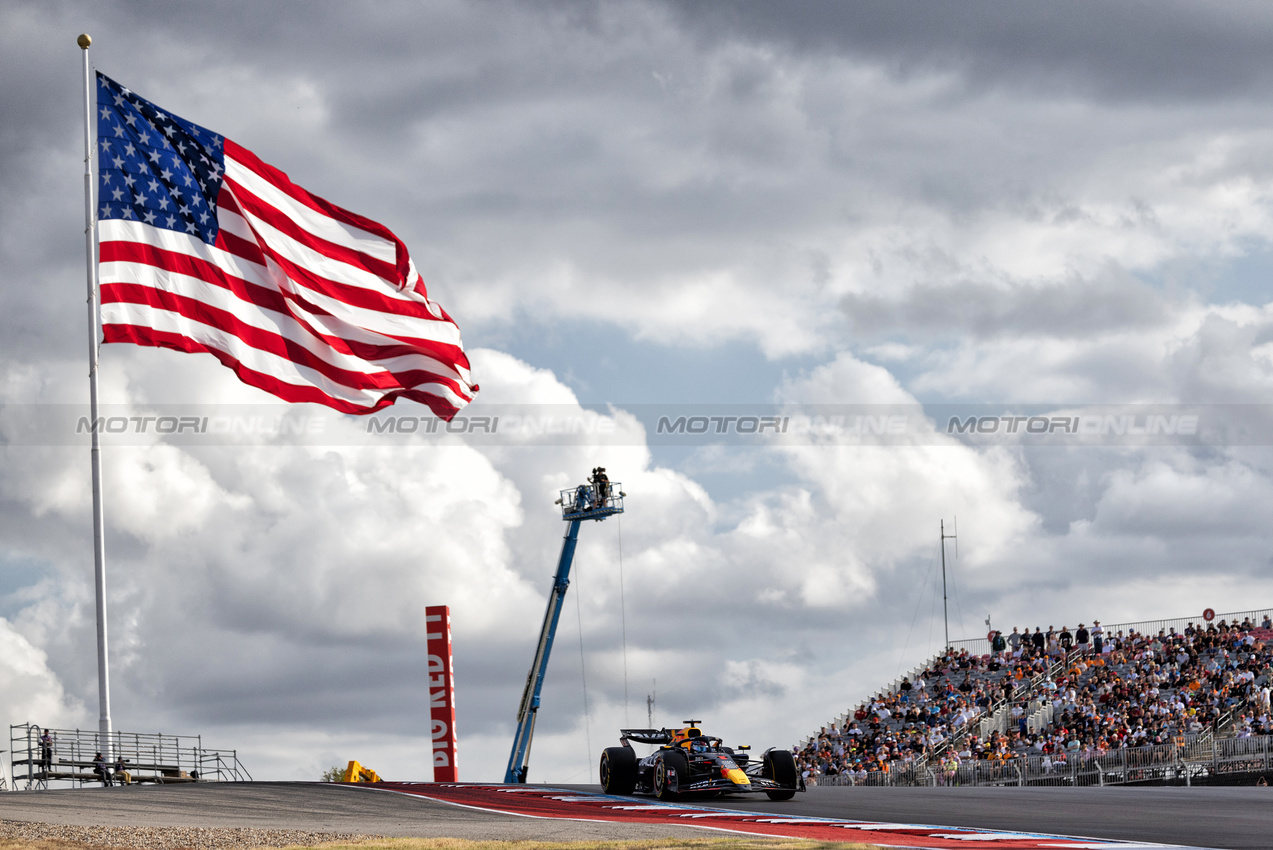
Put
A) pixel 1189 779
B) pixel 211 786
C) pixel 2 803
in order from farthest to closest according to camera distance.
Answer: pixel 1189 779
pixel 211 786
pixel 2 803

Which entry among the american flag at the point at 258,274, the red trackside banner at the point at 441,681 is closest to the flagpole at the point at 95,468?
the american flag at the point at 258,274

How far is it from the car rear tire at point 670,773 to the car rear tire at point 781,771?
4.82ft

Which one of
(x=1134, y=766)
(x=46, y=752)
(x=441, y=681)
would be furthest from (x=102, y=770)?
(x=1134, y=766)

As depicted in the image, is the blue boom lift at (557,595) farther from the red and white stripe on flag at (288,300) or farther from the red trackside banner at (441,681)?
the red and white stripe on flag at (288,300)

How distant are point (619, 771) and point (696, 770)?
1.76m

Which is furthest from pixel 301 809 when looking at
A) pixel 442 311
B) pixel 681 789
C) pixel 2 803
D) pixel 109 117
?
pixel 109 117

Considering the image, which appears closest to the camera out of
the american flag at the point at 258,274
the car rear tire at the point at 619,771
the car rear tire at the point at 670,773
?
the american flag at the point at 258,274

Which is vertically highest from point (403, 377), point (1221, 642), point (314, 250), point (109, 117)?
point (109, 117)

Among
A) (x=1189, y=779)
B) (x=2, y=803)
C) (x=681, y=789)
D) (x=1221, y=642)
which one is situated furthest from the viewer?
(x=1221, y=642)

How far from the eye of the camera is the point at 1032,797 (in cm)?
2516

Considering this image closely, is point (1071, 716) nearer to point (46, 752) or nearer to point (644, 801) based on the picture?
point (644, 801)

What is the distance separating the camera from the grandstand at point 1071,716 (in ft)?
116

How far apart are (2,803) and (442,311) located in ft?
A: 32.2

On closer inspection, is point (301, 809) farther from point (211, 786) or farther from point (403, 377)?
point (403, 377)
